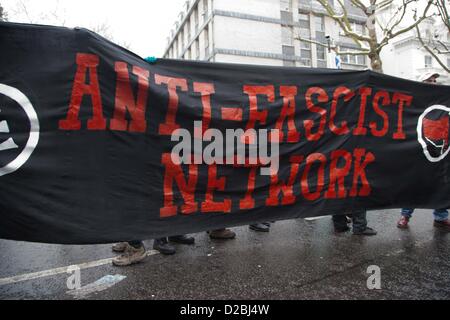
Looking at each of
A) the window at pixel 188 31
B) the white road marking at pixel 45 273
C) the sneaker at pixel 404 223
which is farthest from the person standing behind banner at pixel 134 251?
the window at pixel 188 31

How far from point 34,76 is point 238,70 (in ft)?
5.84

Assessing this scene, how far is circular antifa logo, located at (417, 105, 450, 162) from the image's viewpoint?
13.1 ft

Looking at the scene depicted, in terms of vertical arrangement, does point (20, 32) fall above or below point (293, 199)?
above

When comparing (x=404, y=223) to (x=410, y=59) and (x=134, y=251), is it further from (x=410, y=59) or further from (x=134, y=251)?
(x=410, y=59)

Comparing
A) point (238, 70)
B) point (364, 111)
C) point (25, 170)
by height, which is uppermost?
point (238, 70)

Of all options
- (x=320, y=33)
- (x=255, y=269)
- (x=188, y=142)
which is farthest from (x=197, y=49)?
(x=255, y=269)

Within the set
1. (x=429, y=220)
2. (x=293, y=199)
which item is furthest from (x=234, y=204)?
(x=429, y=220)

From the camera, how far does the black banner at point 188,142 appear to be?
99.1 inches

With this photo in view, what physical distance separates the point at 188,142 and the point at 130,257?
1.34m

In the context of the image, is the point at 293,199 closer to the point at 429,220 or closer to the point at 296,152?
the point at 296,152

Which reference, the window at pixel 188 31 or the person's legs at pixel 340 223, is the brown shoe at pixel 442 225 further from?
the window at pixel 188 31

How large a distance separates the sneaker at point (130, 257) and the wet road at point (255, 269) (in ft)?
0.24

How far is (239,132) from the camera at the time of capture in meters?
A: 3.20

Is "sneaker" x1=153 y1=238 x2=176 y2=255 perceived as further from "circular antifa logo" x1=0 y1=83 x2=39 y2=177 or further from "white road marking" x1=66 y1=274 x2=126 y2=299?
"circular antifa logo" x1=0 y1=83 x2=39 y2=177
